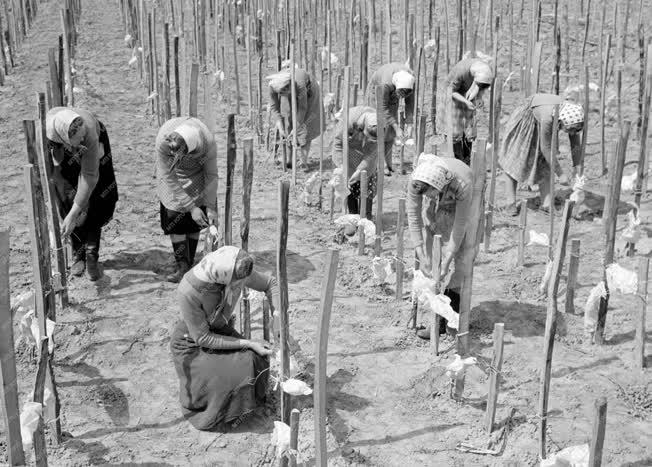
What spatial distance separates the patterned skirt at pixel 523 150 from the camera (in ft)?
18.1

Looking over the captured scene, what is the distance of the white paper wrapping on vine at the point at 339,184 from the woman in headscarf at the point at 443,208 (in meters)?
1.35

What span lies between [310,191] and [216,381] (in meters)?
2.71

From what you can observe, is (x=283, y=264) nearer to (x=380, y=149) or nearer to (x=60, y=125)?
(x=380, y=149)

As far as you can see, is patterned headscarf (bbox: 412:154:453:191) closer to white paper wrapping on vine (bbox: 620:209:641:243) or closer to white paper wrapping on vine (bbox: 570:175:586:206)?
white paper wrapping on vine (bbox: 620:209:641:243)

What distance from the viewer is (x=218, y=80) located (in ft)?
27.3

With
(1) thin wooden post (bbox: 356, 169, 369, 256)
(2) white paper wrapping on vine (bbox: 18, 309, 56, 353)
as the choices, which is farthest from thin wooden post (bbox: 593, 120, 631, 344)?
(2) white paper wrapping on vine (bbox: 18, 309, 56, 353)

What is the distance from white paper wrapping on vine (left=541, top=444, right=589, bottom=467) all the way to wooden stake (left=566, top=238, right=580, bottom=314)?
1400 mm

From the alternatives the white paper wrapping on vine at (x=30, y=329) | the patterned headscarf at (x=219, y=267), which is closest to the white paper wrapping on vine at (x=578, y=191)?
the patterned headscarf at (x=219, y=267)

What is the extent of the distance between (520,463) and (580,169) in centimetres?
300

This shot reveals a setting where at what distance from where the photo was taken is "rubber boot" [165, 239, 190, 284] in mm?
4688

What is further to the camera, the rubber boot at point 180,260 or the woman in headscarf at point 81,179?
the rubber boot at point 180,260

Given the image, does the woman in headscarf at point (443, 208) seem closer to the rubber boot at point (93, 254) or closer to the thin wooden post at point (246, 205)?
the thin wooden post at point (246, 205)

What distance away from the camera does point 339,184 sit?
5508 millimetres

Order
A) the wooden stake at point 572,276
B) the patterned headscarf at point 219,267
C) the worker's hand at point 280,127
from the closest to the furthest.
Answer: the patterned headscarf at point 219,267
the wooden stake at point 572,276
the worker's hand at point 280,127
